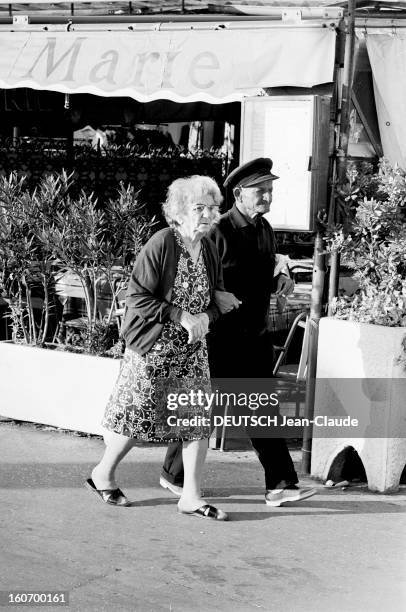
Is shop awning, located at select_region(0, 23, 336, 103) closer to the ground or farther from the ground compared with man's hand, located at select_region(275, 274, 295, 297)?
farther from the ground

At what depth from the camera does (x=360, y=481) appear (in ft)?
19.6

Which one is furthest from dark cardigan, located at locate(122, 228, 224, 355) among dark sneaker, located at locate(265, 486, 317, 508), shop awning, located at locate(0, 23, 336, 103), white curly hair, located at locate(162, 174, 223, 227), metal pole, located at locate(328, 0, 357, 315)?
shop awning, located at locate(0, 23, 336, 103)

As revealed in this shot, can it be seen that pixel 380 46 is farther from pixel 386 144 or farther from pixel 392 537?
pixel 392 537

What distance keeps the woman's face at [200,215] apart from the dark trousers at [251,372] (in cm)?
68

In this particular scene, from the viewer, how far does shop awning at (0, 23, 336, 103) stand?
259 inches

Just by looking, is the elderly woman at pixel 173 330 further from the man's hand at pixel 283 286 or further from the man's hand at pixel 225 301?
the man's hand at pixel 283 286

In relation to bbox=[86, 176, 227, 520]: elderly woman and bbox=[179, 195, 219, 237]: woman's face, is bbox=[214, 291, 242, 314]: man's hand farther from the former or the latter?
bbox=[179, 195, 219, 237]: woman's face

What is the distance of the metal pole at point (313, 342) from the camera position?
19.5ft

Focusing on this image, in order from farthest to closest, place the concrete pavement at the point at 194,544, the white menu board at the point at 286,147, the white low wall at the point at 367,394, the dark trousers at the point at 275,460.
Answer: the white menu board at the point at 286,147
the white low wall at the point at 367,394
the dark trousers at the point at 275,460
the concrete pavement at the point at 194,544

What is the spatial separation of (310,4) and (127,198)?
202cm

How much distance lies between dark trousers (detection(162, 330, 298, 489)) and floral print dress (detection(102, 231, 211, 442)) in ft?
1.11

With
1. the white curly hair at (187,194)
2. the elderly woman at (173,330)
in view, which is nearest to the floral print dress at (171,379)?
the elderly woman at (173,330)

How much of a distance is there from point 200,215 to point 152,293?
459 millimetres

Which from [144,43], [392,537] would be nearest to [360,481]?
[392,537]
